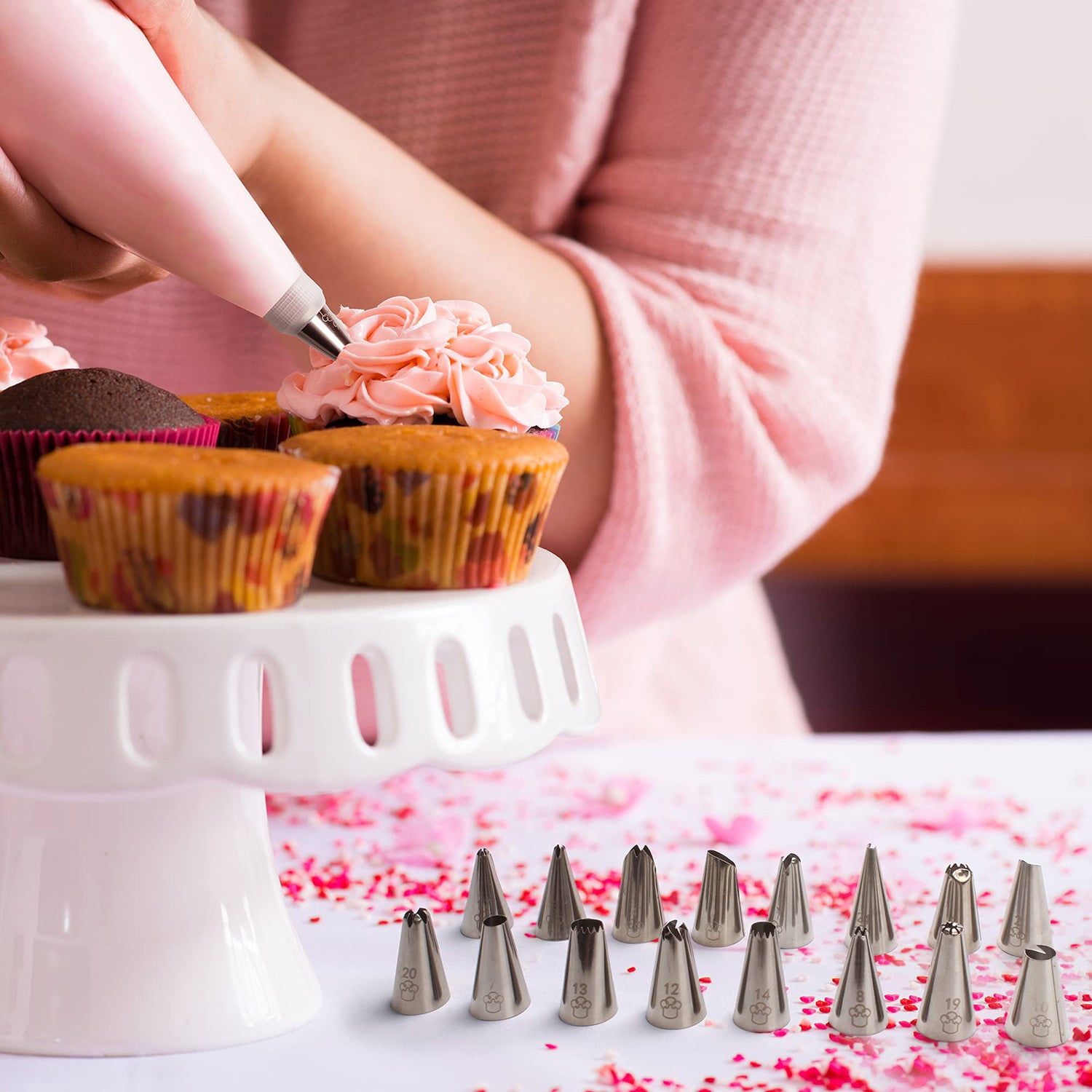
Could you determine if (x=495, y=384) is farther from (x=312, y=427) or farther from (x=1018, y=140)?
(x=1018, y=140)

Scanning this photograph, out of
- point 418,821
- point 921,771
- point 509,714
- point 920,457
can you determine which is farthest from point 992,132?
point 509,714

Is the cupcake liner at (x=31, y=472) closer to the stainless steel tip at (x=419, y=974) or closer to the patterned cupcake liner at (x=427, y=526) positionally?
the patterned cupcake liner at (x=427, y=526)

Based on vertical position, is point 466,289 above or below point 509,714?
above

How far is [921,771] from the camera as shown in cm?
95

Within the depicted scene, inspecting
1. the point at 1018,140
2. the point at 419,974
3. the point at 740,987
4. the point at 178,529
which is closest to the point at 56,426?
the point at 178,529

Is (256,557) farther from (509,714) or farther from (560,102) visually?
(560,102)

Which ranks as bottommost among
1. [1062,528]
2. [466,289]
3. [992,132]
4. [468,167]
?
[1062,528]

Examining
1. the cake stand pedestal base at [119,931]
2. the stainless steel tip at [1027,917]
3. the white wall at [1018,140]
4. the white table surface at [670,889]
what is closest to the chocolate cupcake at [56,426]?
the cake stand pedestal base at [119,931]

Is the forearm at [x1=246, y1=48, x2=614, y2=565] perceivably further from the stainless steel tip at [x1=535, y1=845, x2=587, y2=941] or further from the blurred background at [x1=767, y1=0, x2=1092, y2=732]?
the blurred background at [x1=767, y1=0, x2=1092, y2=732]

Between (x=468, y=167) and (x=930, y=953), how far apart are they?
0.71m

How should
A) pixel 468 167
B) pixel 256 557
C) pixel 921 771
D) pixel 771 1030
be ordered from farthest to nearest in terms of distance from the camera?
pixel 468 167
pixel 921 771
pixel 771 1030
pixel 256 557

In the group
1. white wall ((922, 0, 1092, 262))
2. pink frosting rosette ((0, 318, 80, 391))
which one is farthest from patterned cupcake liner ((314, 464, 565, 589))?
white wall ((922, 0, 1092, 262))

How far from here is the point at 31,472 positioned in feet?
1.81

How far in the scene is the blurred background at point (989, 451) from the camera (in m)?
2.94
